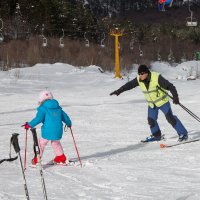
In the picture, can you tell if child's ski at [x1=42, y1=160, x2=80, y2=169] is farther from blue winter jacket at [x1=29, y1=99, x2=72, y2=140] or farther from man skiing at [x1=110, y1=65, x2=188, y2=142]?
man skiing at [x1=110, y1=65, x2=188, y2=142]

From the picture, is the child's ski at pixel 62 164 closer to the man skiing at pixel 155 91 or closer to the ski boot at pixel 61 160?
the ski boot at pixel 61 160

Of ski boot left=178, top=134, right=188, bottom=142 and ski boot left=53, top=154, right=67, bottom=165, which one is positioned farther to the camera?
ski boot left=178, top=134, right=188, bottom=142

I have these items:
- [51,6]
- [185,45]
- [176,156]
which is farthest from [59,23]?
[176,156]

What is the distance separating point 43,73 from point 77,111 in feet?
37.7

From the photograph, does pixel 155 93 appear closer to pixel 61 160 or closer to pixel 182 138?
pixel 182 138

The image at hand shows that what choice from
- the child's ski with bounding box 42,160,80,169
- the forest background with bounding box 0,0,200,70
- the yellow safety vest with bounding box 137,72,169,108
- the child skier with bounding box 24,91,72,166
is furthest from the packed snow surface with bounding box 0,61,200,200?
the forest background with bounding box 0,0,200,70

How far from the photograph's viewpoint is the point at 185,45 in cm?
4966

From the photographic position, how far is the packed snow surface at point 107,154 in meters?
5.82

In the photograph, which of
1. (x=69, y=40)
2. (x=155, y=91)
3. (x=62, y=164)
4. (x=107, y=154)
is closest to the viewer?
(x=62, y=164)

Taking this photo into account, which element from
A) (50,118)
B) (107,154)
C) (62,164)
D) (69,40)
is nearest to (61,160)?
(62,164)

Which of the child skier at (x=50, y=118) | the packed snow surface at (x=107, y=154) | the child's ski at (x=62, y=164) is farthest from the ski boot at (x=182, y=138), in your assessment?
the child skier at (x=50, y=118)

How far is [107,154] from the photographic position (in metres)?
8.48

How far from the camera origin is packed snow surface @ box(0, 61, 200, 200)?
229 inches

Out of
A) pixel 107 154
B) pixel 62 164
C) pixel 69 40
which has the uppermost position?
pixel 69 40
